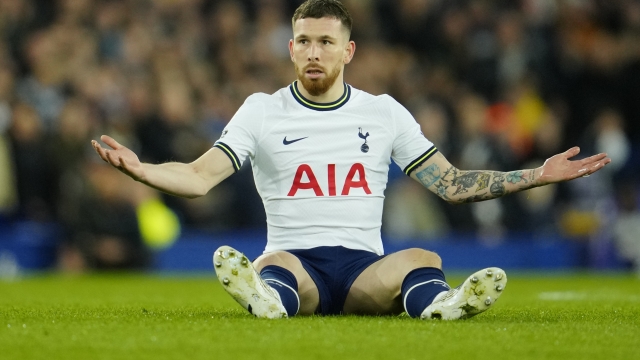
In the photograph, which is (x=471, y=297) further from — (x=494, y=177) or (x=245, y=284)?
(x=245, y=284)

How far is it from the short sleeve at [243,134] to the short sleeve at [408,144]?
0.85m

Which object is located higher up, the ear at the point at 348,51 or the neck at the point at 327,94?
the ear at the point at 348,51

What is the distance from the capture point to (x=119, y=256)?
566 inches

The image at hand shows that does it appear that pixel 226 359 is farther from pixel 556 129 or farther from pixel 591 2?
pixel 591 2

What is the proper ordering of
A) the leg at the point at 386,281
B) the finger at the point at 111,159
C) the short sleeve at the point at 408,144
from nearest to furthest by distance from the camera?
the finger at the point at 111,159 < the leg at the point at 386,281 < the short sleeve at the point at 408,144

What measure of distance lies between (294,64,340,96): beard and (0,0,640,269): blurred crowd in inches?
308

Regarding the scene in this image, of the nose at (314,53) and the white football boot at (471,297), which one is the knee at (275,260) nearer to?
the white football boot at (471,297)

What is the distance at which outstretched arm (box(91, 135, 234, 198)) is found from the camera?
5316mm

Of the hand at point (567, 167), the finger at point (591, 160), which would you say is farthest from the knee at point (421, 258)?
the finger at point (591, 160)

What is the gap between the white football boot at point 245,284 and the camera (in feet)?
17.6

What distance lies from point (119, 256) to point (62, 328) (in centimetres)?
927

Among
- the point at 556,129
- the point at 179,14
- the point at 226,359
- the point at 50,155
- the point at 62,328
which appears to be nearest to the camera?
the point at 226,359

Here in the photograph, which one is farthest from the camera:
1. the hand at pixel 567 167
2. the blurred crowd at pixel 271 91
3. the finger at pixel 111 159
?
the blurred crowd at pixel 271 91

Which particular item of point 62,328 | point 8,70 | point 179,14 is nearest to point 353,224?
point 62,328
